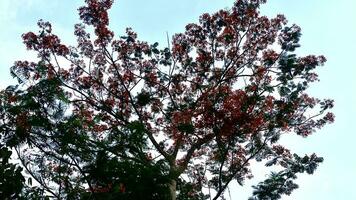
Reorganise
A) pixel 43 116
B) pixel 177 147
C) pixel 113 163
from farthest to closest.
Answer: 1. pixel 177 147
2. pixel 43 116
3. pixel 113 163

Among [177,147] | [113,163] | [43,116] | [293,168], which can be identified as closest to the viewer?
[113,163]

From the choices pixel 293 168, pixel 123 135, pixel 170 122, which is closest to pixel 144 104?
pixel 170 122

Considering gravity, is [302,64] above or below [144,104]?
above

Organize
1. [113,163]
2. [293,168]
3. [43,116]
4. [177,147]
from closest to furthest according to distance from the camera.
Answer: [113,163], [43,116], [177,147], [293,168]

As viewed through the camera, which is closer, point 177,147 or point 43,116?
point 43,116

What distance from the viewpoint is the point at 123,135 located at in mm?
11586

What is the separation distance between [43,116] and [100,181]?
2249 mm

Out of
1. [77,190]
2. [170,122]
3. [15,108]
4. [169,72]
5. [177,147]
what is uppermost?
[169,72]

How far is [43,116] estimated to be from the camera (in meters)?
11.0

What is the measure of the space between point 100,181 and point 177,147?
3741 mm

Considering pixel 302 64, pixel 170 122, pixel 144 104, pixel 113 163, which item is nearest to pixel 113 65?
pixel 144 104

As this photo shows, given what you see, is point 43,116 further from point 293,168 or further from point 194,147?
point 293,168

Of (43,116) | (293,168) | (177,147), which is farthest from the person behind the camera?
(293,168)

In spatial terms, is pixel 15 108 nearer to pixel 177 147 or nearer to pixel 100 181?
pixel 100 181
